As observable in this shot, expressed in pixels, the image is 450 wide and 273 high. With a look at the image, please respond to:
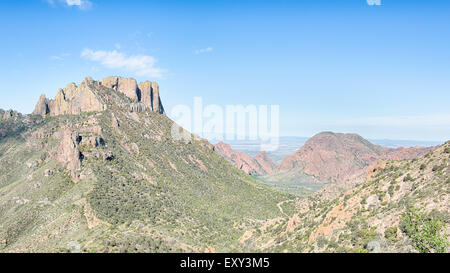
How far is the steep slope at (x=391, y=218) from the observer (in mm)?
27625

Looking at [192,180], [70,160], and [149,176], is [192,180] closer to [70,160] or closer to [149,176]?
[149,176]

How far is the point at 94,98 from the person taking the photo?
361 ft

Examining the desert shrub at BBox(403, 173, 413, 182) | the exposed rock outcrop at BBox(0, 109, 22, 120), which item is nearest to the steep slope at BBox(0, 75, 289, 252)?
the exposed rock outcrop at BBox(0, 109, 22, 120)

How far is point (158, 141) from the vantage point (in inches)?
→ 4343

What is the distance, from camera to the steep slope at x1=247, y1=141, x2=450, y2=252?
27.6m

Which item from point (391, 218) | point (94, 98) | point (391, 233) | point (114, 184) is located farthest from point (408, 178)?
point (94, 98)

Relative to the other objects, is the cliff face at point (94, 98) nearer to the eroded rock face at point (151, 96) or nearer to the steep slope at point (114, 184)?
the eroded rock face at point (151, 96)

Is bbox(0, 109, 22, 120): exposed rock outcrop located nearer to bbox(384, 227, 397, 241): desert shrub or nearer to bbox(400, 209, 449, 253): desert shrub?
bbox(384, 227, 397, 241): desert shrub

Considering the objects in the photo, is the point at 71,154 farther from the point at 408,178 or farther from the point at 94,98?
the point at 408,178

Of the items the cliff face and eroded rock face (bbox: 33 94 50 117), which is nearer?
the cliff face

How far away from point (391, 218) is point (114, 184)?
205ft

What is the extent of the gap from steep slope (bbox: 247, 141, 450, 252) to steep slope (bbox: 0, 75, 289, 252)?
17239mm

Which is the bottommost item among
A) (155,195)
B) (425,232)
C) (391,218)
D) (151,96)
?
(155,195)
